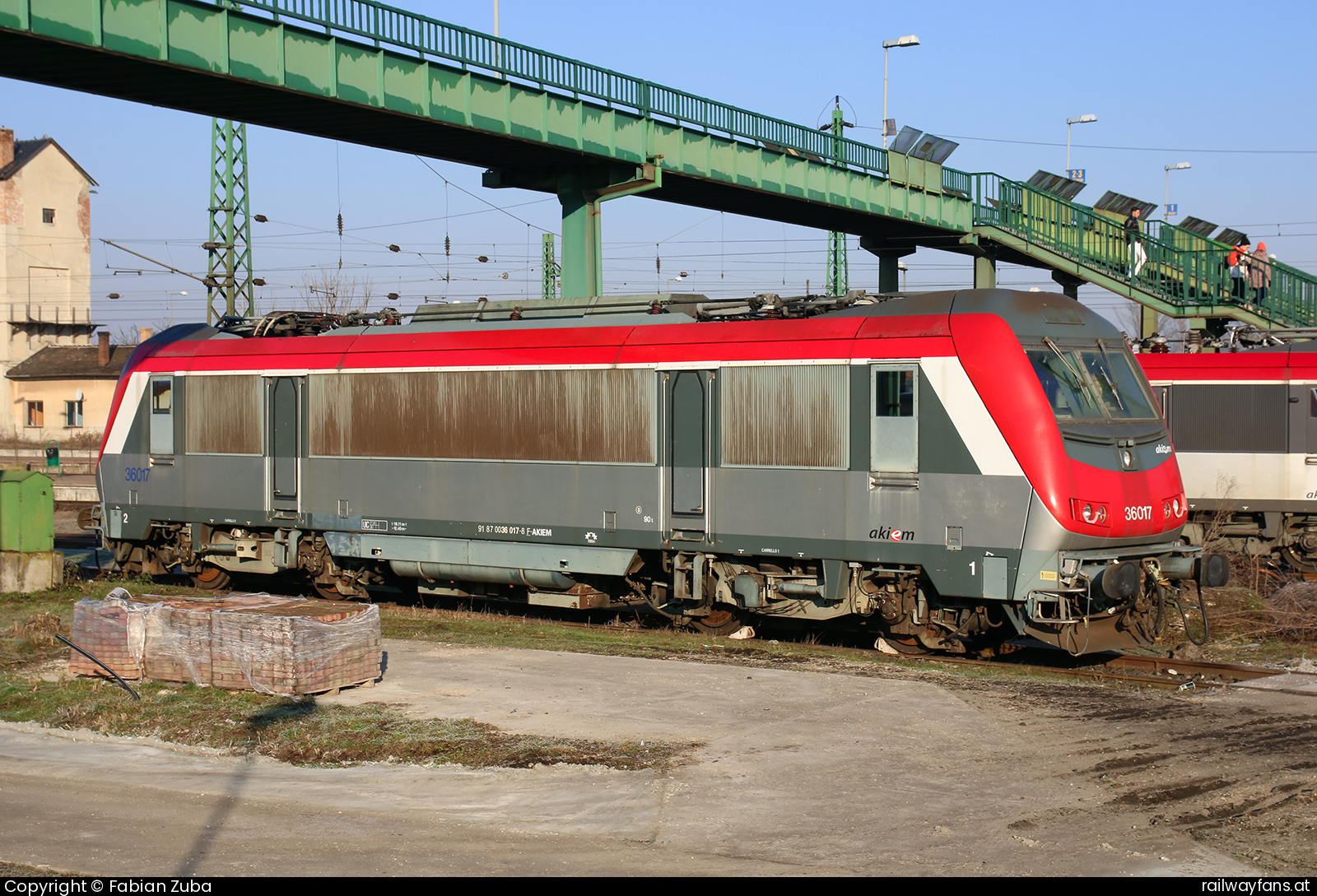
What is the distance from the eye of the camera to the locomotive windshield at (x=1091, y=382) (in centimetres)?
1293

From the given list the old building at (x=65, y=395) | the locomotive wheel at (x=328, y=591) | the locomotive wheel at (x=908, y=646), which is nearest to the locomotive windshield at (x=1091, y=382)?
the locomotive wheel at (x=908, y=646)

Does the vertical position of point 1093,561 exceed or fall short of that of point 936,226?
it falls short

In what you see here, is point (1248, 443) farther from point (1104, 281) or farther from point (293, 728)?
point (1104, 281)

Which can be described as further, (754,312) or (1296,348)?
(1296,348)

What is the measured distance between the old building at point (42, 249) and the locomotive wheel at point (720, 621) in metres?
68.8

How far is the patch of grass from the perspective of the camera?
9648 millimetres

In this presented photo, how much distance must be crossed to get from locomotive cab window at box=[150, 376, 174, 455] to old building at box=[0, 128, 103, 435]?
61451 millimetres

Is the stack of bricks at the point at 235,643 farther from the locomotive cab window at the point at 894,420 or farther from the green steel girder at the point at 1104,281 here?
the green steel girder at the point at 1104,281

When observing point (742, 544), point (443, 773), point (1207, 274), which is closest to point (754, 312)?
point (742, 544)

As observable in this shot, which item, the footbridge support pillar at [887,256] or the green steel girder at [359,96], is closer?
the green steel girder at [359,96]

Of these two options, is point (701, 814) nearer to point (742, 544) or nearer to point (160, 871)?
point (160, 871)

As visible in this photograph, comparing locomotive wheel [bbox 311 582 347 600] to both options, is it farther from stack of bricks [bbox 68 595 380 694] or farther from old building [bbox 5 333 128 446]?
old building [bbox 5 333 128 446]
